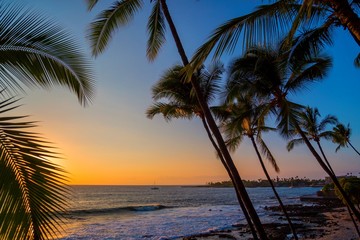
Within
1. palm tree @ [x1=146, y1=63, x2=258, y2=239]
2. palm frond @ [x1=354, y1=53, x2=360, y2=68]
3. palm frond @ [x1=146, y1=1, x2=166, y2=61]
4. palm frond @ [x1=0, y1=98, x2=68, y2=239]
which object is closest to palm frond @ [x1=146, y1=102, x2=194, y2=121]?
palm tree @ [x1=146, y1=63, x2=258, y2=239]

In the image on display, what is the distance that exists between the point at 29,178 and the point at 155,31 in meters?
7.23

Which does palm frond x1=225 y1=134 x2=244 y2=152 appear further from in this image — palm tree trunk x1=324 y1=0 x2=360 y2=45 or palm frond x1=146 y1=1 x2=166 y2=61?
palm tree trunk x1=324 y1=0 x2=360 y2=45

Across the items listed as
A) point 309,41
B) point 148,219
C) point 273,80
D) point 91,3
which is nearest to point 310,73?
point 273,80

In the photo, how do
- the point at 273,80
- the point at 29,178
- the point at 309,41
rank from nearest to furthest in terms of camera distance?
the point at 29,178
the point at 309,41
the point at 273,80

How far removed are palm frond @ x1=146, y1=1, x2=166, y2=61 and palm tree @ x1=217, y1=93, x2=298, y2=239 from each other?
4611mm

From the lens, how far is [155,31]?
8.80 metres

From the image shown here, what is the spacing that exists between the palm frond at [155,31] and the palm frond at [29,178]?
677cm

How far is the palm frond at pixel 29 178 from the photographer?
2.57 metres

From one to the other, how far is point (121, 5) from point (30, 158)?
6557 mm

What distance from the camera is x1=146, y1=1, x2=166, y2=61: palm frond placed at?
8633 mm

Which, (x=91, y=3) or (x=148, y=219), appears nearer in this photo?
(x=91, y=3)

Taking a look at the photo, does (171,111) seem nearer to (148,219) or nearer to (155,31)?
(155,31)

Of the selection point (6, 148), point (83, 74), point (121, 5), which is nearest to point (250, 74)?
point (121, 5)

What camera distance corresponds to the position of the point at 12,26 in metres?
3.06
